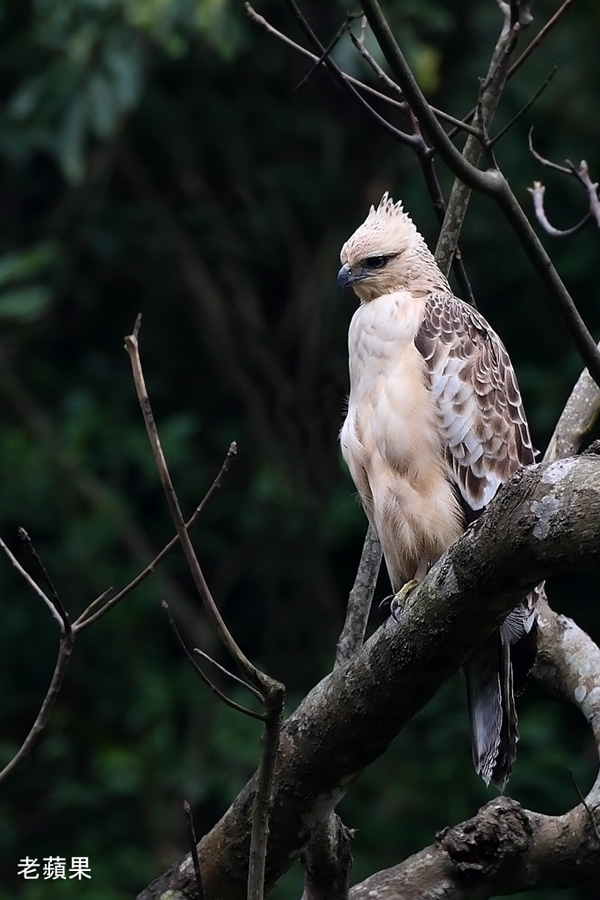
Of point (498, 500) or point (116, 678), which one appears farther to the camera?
point (116, 678)

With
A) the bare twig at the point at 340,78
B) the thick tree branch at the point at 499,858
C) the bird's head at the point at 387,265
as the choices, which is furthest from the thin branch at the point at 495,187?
the bird's head at the point at 387,265

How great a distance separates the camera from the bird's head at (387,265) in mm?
3646

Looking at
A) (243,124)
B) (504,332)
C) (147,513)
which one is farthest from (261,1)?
(147,513)

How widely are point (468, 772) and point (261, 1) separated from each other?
3.79m

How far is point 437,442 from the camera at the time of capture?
3.31m

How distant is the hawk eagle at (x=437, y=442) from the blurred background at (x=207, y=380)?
252cm

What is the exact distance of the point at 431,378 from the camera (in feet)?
11.0

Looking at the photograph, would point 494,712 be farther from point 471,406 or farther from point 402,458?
point 471,406

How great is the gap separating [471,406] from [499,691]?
699mm

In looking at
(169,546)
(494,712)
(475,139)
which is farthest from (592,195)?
(169,546)

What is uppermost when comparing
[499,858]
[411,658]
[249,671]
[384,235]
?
[384,235]

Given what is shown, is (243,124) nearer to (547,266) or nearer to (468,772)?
(468,772)

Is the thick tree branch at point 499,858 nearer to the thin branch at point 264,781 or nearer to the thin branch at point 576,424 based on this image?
the thin branch at point 264,781

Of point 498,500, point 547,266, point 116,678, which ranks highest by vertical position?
point 116,678
